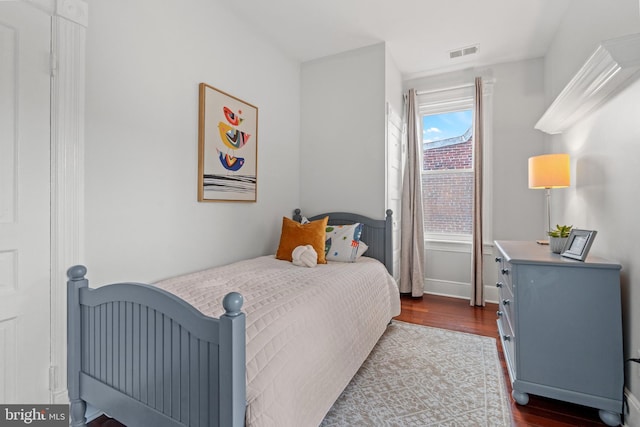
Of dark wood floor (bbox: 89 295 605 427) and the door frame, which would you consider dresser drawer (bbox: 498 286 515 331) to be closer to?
dark wood floor (bbox: 89 295 605 427)

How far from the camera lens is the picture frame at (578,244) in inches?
67.2

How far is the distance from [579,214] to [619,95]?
0.97m

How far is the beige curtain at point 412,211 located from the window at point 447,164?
0.24m

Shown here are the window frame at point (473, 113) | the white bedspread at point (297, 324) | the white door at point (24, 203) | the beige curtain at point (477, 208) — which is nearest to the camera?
the white bedspread at point (297, 324)

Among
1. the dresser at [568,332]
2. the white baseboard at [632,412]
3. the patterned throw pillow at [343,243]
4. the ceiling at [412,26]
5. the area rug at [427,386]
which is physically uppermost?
the ceiling at [412,26]

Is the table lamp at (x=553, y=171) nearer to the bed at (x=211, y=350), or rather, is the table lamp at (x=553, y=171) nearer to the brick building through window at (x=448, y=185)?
the brick building through window at (x=448, y=185)

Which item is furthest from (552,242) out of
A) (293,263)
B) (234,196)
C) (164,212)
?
(164,212)

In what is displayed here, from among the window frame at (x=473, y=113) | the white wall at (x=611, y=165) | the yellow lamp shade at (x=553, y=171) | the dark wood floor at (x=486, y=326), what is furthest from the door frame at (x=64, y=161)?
the window frame at (x=473, y=113)

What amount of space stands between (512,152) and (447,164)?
2.30 feet

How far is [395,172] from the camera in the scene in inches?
144

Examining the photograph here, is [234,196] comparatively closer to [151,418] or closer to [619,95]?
[151,418]

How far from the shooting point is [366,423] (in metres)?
1.61

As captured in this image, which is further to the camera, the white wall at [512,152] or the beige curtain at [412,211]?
the beige curtain at [412,211]

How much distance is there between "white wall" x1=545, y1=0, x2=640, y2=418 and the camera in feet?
5.22
